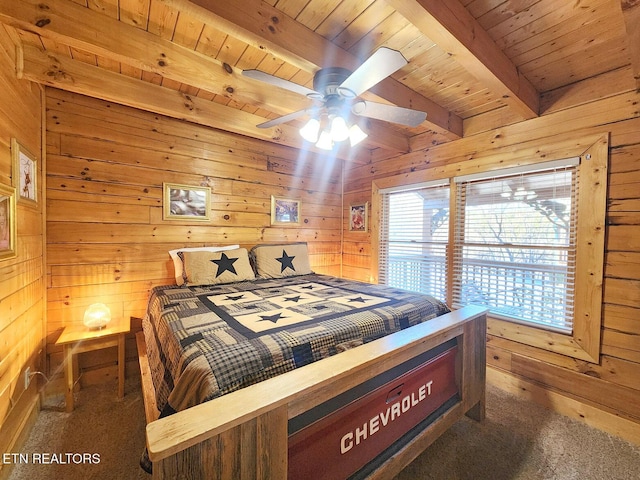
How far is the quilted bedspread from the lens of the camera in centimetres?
103

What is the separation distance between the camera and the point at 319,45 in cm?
153

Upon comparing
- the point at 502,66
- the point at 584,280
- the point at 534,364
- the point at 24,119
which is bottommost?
the point at 534,364

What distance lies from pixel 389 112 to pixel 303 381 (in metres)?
1.50

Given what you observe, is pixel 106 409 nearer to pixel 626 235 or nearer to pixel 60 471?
pixel 60 471

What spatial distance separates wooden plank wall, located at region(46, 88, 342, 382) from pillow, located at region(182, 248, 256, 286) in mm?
386

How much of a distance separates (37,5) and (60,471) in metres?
2.31


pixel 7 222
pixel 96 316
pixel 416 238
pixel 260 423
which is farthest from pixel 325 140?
pixel 96 316

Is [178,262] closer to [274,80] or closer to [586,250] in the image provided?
[274,80]

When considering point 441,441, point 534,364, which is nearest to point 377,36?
point 441,441

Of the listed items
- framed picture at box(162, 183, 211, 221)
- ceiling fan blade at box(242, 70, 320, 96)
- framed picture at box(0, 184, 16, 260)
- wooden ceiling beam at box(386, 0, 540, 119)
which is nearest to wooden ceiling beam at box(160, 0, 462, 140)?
ceiling fan blade at box(242, 70, 320, 96)

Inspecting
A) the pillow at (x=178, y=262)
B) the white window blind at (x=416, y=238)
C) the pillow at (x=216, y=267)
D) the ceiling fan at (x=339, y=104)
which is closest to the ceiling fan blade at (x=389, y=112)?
the ceiling fan at (x=339, y=104)

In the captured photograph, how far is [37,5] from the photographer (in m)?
1.29

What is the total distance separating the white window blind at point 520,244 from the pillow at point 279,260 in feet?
5.12

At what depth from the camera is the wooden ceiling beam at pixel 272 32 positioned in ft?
3.93
